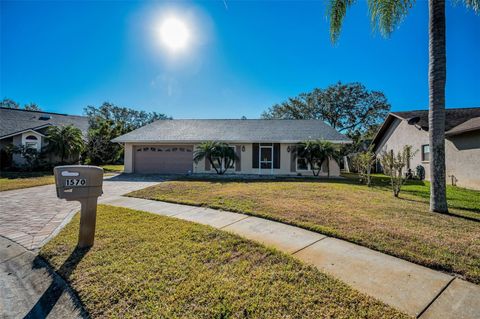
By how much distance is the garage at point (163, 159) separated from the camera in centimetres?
1666

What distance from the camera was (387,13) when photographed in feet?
23.3

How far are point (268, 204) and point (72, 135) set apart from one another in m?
19.3

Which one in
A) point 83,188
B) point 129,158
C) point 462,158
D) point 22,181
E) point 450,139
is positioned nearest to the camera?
point 83,188

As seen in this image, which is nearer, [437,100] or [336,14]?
[437,100]

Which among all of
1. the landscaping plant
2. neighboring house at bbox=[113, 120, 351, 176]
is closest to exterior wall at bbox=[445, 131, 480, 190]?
neighboring house at bbox=[113, 120, 351, 176]

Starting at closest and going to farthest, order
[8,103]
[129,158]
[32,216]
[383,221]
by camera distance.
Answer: [383,221]
[32,216]
[129,158]
[8,103]

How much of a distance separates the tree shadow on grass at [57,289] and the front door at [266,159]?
42.7 feet

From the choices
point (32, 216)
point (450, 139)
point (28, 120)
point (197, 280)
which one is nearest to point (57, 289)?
point (197, 280)

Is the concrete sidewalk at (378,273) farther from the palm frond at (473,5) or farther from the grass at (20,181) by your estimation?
the grass at (20,181)

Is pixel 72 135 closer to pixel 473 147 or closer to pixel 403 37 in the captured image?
pixel 403 37

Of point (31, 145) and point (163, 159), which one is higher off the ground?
point (31, 145)

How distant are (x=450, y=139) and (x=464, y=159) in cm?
156

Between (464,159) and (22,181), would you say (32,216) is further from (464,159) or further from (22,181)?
(464,159)

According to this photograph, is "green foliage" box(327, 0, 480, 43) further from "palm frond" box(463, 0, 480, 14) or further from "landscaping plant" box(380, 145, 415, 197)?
"landscaping plant" box(380, 145, 415, 197)
